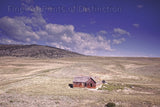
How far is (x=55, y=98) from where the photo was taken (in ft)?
84.4

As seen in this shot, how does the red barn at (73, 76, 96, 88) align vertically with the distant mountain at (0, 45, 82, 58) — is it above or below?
below

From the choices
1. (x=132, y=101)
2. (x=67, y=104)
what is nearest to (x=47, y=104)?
(x=67, y=104)

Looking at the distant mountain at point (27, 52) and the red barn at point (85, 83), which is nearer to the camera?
the red barn at point (85, 83)

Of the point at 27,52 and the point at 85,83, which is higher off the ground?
the point at 27,52

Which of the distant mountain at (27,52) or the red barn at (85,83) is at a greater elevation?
the distant mountain at (27,52)

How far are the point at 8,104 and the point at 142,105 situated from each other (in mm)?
20756

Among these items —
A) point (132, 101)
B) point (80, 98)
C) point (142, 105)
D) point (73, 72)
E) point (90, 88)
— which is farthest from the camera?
point (73, 72)

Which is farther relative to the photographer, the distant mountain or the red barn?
the distant mountain

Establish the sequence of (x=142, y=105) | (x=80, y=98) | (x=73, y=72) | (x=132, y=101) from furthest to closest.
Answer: (x=73, y=72) < (x=80, y=98) < (x=132, y=101) < (x=142, y=105)

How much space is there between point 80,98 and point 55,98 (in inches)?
179

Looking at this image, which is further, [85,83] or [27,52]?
[27,52]

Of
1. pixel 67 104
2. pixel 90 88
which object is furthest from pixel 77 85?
pixel 67 104

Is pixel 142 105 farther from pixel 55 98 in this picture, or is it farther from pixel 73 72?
pixel 73 72

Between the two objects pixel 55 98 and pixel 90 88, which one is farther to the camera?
pixel 90 88
